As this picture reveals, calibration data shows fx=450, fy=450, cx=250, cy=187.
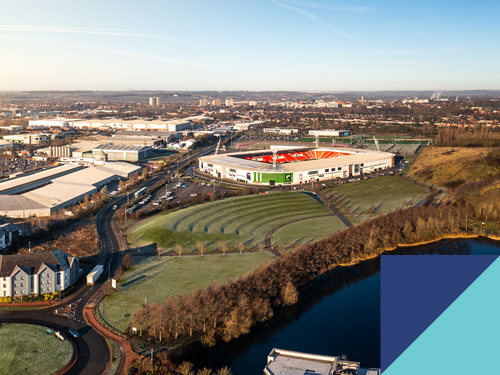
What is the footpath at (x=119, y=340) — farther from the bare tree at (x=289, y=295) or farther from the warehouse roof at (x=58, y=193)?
the warehouse roof at (x=58, y=193)

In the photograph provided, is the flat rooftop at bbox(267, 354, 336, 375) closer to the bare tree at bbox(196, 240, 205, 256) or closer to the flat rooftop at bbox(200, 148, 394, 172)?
the bare tree at bbox(196, 240, 205, 256)

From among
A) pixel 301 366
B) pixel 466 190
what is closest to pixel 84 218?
pixel 301 366

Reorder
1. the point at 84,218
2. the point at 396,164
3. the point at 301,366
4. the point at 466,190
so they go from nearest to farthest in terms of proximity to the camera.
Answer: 1. the point at 301,366
2. the point at 84,218
3. the point at 466,190
4. the point at 396,164

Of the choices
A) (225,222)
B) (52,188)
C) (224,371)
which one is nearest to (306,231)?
(225,222)

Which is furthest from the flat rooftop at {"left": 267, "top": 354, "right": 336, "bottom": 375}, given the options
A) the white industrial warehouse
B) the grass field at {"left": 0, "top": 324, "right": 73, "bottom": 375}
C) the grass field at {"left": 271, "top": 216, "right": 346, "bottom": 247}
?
the white industrial warehouse

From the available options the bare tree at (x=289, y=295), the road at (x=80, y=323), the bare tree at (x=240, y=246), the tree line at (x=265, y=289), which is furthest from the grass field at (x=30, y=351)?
the bare tree at (x=240, y=246)

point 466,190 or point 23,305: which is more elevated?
point 466,190

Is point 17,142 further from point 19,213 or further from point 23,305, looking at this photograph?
point 23,305
